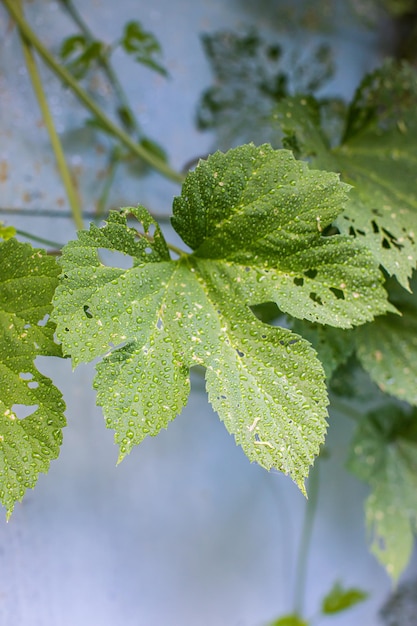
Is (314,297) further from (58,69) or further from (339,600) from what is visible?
(339,600)

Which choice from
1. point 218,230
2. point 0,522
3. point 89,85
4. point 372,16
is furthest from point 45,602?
point 372,16

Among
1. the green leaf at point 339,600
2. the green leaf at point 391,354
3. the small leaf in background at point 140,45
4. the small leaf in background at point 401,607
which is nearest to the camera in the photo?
the green leaf at point 391,354

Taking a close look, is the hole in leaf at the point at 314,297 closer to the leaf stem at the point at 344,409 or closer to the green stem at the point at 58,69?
the green stem at the point at 58,69

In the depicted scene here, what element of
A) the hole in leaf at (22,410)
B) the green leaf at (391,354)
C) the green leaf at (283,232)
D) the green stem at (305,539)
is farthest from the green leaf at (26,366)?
the green stem at (305,539)

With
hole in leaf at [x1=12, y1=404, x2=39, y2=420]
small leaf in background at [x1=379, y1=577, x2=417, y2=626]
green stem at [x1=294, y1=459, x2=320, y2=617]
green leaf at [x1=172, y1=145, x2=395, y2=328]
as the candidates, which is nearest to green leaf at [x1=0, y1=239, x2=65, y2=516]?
hole in leaf at [x1=12, y1=404, x2=39, y2=420]

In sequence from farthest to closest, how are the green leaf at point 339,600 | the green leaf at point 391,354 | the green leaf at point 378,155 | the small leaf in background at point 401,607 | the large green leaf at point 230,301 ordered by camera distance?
the small leaf in background at point 401,607 → the green leaf at point 339,600 → the green leaf at point 391,354 → the green leaf at point 378,155 → the large green leaf at point 230,301

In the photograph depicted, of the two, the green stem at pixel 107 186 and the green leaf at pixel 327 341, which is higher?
the green stem at pixel 107 186

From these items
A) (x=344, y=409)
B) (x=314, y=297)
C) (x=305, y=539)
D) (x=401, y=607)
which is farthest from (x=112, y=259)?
(x=401, y=607)
